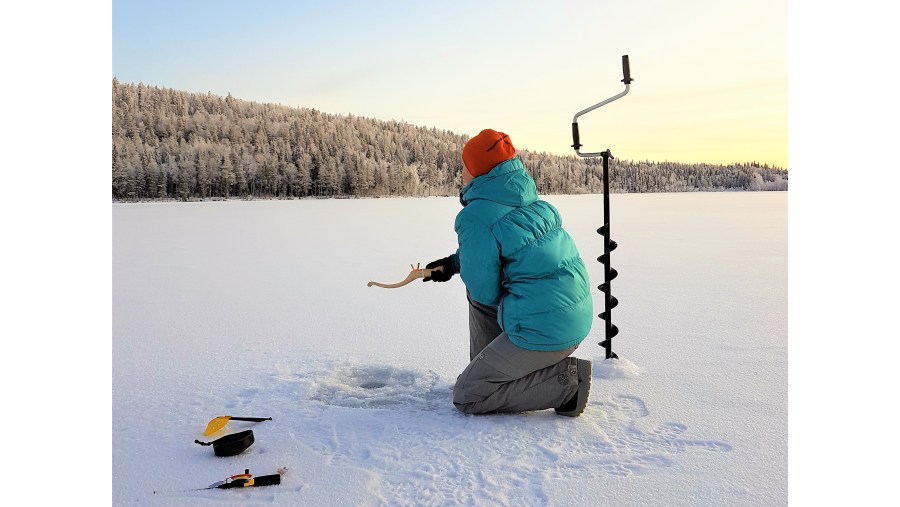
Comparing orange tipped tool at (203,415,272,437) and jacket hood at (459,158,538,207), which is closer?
orange tipped tool at (203,415,272,437)

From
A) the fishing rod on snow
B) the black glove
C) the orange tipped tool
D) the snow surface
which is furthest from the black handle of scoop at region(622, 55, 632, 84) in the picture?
the orange tipped tool

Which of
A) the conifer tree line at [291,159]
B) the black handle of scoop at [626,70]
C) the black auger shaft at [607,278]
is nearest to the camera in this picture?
the black handle of scoop at [626,70]

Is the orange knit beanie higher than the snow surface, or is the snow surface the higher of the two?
the orange knit beanie

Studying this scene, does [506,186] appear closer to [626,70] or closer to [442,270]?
[442,270]

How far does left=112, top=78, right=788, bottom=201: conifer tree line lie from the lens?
6194cm

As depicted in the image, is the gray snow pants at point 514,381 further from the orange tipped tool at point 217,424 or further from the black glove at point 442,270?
the orange tipped tool at point 217,424

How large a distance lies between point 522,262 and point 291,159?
71049 mm

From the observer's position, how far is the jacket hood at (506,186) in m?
2.57

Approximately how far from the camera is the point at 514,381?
263 cm

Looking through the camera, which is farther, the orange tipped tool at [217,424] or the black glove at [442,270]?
the black glove at [442,270]

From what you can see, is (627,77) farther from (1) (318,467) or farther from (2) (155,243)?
(2) (155,243)

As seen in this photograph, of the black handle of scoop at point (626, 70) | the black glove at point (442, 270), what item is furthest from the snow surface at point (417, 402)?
the black handle of scoop at point (626, 70)

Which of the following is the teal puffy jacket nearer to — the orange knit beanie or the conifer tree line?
the orange knit beanie

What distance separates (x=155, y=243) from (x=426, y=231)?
19.4ft
